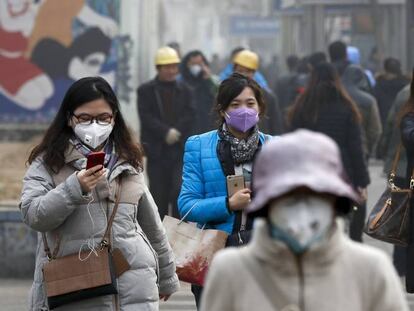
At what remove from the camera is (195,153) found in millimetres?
6684

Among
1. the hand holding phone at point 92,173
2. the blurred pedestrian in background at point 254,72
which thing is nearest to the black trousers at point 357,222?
the blurred pedestrian in background at point 254,72

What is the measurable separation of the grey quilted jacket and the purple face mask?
0.91 m

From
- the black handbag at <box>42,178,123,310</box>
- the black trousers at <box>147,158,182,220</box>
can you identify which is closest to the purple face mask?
the black handbag at <box>42,178,123,310</box>

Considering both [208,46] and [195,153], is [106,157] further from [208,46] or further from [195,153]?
[208,46]

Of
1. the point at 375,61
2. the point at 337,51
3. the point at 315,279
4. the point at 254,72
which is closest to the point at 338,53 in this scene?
the point at 337,51

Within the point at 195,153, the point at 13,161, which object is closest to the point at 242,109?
the point at 195,153

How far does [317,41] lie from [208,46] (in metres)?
64.0

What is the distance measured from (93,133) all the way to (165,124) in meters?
7.13

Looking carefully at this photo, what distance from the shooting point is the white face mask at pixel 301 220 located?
333 cm

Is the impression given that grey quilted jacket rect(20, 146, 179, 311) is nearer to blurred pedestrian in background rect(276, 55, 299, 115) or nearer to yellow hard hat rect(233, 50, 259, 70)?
yellow hard hat rect(233, 50, 259, 70)

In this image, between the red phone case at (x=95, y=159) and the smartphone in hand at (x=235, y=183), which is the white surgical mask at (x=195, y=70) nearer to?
the smartphone in hand at (x=235, y=183)

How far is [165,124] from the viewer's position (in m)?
12.9

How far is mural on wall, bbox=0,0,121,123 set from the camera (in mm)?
25438

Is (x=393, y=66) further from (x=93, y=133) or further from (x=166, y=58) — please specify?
(x=93, y=133)
